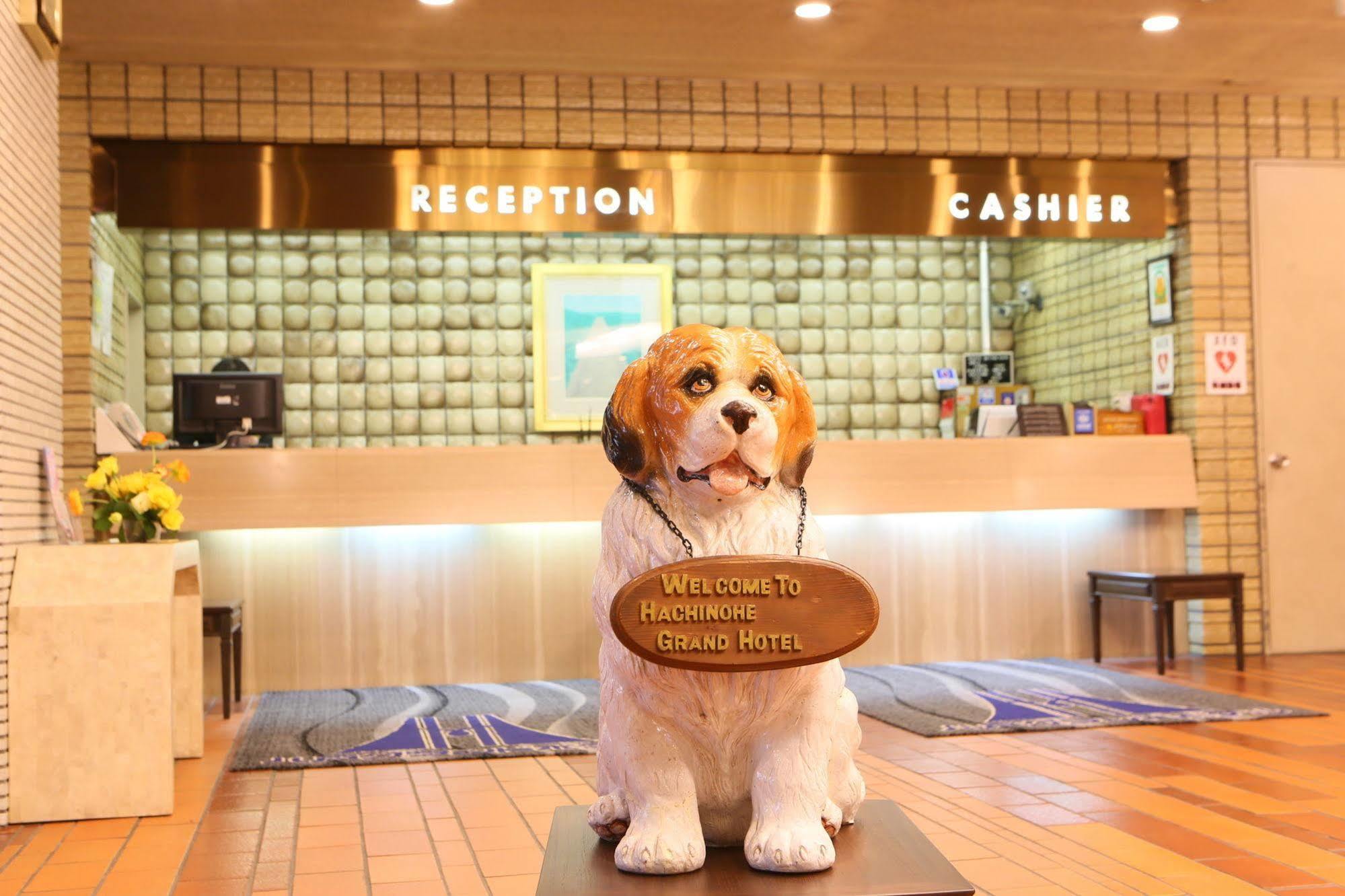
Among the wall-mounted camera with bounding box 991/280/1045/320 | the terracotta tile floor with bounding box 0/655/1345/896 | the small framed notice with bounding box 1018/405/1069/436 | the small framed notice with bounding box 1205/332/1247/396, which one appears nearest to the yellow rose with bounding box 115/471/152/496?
the terracotta tile floor with bounding box 0/655/1345/896

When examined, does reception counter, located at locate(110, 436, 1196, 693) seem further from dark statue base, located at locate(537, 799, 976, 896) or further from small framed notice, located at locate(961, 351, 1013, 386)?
dark statue base, located at locate(537, 799, 976, 896)

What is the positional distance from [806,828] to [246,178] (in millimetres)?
5349

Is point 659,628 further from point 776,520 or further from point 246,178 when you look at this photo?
point 246,178

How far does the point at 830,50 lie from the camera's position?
6.18 m

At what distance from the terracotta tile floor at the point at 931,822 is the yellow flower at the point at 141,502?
921mm

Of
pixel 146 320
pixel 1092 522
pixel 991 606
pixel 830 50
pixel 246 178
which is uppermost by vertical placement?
pixel 830 50

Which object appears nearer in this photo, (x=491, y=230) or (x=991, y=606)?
(x=491, y=230)

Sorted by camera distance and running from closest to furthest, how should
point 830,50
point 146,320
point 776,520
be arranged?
point 776,520 < point 830,50 < point 146,320

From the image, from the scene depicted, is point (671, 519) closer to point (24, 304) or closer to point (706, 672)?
point (706, 672)

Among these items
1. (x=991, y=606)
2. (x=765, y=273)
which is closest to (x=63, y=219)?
(x=765, y=273)

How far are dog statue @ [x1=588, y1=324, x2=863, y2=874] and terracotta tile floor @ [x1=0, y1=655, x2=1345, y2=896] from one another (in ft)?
4.54

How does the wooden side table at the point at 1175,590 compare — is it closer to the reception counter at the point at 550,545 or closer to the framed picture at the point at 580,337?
the reception counter at the point at 550,545

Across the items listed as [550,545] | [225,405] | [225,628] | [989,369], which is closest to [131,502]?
[225,628]

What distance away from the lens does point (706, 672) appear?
1646mm
